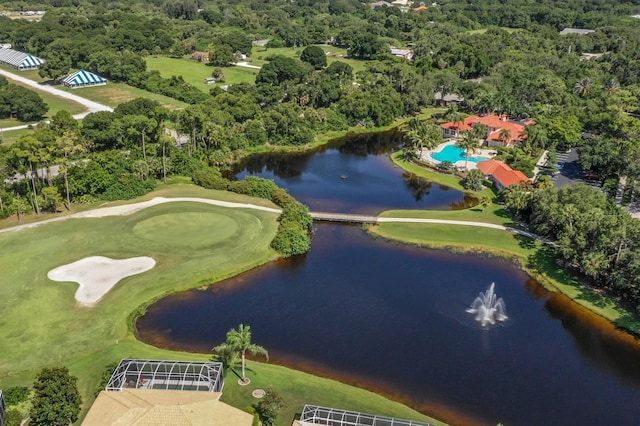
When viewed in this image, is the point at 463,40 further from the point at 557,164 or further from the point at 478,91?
the point at 557,164

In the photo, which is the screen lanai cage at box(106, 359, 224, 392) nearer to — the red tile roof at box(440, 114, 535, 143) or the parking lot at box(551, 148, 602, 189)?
the parking lot at box(551, 148, 602, 189)

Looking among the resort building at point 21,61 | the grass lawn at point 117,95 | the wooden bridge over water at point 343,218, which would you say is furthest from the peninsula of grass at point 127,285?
the resort building at point 21,61

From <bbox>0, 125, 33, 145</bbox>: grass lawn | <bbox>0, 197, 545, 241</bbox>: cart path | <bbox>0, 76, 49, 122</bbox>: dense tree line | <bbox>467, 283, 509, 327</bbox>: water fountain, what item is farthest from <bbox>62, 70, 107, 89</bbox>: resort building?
<bbox>467, 283, 509, 327</bbox>: water fountain

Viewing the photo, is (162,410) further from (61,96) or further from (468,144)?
(61,96)

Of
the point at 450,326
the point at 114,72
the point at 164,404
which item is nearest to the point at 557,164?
the point at 450,326

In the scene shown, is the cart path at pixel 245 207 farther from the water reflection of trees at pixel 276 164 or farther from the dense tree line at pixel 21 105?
the dense tree line at pixel 21 105

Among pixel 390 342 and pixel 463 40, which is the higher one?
pixel 463 40
